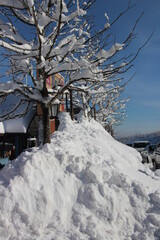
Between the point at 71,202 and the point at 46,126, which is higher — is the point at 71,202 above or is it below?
below

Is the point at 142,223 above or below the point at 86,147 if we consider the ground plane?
below

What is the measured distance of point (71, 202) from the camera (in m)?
4.82

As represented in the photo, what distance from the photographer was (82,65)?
6.14 metres

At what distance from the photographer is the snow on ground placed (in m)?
4.13

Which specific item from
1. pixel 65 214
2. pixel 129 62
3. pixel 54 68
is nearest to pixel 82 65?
pixel 54 68

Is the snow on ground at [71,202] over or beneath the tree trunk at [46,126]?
beneath

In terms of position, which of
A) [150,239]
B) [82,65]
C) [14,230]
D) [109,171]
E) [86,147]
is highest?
[82,65]

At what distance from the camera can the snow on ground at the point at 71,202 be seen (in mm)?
4133

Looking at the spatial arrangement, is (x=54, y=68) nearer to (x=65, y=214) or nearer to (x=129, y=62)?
(x=129, y=62)

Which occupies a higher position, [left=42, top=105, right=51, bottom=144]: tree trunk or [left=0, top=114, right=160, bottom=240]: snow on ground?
[left=42, top=105, right=51, bottom=144]: tree trunk

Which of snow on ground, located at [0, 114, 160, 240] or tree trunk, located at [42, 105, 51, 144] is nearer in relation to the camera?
snow on ground, located at [0, 114, 160, 240]

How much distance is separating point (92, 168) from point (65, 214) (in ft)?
4.13

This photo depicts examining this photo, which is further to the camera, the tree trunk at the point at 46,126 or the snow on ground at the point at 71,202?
the tree trunk at the point at 46,126

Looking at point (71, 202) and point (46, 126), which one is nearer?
point (71, 202)
